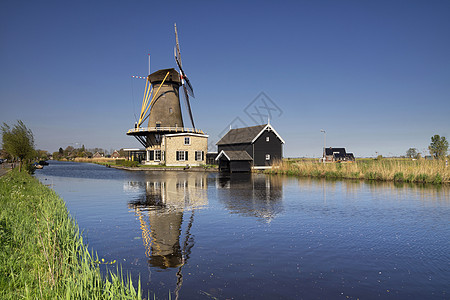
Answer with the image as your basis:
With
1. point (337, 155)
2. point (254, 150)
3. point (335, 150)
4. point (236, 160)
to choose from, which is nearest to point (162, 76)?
point (254, 150)

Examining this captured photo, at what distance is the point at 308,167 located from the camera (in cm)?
3400

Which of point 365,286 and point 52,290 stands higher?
point 52,290

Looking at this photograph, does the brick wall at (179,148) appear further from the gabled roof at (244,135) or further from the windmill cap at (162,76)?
the windmill cap at (162,76)

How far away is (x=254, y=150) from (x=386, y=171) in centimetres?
1883

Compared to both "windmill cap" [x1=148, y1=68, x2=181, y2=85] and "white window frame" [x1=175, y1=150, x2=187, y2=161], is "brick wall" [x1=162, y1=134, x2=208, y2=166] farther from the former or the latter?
"windmill cap" [x1=148, y1=68, x2=181, y2=85]

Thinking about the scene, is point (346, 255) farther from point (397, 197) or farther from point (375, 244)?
point (397, 197)

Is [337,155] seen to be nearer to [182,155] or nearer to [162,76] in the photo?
[182,155]

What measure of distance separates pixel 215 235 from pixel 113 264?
120 inches

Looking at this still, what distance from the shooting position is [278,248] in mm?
7445

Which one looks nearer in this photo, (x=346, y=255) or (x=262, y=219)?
(x=346, y=255)

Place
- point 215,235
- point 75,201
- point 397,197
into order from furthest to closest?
point 397,197 < point 75,201 < point 215,235

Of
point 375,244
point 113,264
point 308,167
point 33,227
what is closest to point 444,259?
point 375,244

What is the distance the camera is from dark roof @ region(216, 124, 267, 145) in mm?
43562

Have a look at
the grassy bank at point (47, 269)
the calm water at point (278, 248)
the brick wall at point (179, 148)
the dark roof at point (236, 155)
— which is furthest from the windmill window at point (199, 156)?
the grassy bank at point (47, 269)
